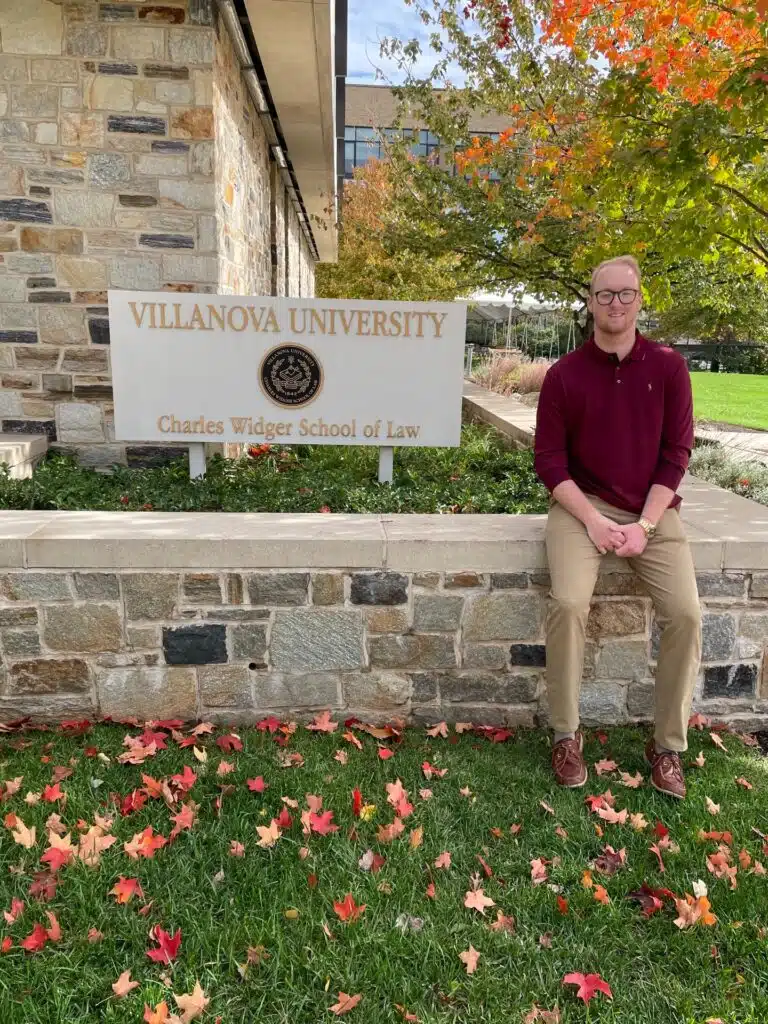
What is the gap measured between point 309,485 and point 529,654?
5.67 ft

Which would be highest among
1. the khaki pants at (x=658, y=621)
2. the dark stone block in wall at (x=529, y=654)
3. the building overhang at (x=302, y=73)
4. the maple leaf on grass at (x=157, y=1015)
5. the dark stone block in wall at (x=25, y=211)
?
the building overhang at (x=302, y=73)

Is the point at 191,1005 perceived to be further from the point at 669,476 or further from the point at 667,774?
the point at 669,476

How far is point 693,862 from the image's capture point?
2283 millimetres

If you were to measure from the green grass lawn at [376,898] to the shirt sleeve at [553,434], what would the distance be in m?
1.06

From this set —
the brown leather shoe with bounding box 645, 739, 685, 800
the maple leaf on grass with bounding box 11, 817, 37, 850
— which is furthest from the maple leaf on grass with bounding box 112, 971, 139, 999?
the brown leather shoe with bounding box 645, 739, 685, 800

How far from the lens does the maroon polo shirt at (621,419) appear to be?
9.21 feet

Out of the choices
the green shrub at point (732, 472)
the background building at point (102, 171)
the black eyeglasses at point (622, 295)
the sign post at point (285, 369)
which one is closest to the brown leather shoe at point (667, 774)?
the black eyeglasses at point (622, 295)

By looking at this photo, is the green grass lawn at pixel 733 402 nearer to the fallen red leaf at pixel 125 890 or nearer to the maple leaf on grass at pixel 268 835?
the maple leaf on grass at pixel 268 835

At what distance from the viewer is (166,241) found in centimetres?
515

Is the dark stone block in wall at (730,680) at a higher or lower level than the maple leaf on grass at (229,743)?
higher

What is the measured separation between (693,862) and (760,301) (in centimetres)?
804

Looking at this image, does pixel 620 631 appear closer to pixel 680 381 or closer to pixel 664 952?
pixel 680 381

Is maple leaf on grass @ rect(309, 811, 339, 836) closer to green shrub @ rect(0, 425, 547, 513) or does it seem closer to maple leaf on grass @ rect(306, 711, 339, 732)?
maple leaf on grass @ rect(306, 711, 339, 732)

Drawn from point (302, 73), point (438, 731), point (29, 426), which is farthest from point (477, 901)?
point (302, 73)
